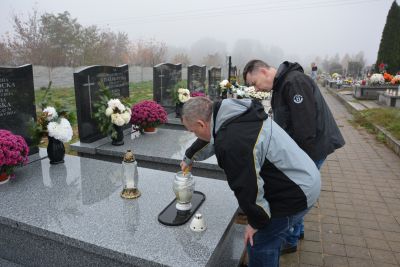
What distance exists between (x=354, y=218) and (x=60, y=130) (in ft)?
11.6

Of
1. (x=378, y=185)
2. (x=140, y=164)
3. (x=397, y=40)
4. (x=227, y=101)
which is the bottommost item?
(x=378, y=185)

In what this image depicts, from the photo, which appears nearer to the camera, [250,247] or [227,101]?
[227,101]

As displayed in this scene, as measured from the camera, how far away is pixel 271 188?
1846 millimetres

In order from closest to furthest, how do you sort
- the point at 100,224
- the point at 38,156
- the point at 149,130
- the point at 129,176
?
the point at 100,224
the point at 129,176
the point at 38,156
the point at 149,130

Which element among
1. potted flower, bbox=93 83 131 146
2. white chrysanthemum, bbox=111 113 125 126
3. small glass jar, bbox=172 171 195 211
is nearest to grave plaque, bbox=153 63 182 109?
potted flower, bbox=93 83 131 146

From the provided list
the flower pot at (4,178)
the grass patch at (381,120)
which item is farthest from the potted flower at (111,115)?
the grass patch at (381,120)

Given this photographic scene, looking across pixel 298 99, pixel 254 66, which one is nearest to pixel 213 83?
pixel 254 66

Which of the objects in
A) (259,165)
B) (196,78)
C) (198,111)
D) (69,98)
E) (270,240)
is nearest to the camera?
(259,165)

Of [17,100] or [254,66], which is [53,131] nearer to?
[17,100]

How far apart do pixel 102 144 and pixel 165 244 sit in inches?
110

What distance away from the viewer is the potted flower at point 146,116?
4.98 m

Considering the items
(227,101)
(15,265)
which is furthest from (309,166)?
(15,265)

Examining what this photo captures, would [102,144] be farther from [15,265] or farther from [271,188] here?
[271,188]

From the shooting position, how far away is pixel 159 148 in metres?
4.39
